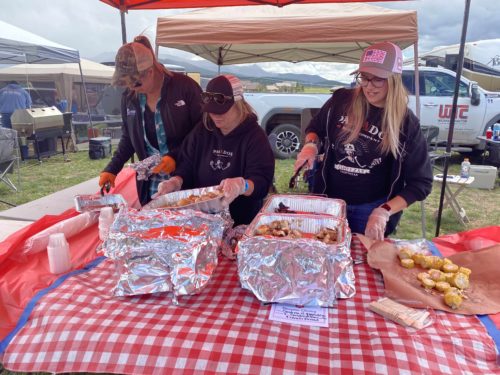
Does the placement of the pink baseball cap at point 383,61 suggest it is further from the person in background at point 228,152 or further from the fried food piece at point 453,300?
the fried food piece at point 453,300

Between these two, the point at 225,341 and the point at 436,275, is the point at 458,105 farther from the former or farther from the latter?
the point at 225,341

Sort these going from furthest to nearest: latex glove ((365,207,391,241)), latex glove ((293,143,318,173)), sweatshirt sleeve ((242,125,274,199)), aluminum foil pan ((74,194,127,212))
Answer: aluminum foil pan ((74,194,127,212)) → sweatshirt sleeve ((242,125,274,199)) → latex glove ((293,143,318,173)) → latex glove ((365,207,391,241))

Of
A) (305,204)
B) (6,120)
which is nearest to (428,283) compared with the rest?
(305,204)

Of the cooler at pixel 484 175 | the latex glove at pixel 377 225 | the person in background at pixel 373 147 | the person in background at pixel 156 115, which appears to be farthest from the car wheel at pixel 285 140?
the latex glove at pixel 377 225

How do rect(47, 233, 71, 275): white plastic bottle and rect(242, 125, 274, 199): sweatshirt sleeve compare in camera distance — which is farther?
rect(242, 125, 274, 199): sweatshirt sleeve

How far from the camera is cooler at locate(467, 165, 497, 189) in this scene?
619 centimetres

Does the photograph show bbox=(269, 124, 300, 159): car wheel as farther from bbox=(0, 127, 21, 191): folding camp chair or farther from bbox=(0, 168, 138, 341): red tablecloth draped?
bbox=(0, 168, 138, 341): red tablecloth draped

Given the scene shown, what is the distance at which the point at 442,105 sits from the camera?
7.36m

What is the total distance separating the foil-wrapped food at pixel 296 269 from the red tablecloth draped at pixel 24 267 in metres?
0.82

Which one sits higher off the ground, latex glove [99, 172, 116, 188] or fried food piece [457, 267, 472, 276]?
latex glove [99, 172, 116, 188]

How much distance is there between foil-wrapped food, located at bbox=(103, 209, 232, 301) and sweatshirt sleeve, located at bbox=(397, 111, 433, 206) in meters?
1.07

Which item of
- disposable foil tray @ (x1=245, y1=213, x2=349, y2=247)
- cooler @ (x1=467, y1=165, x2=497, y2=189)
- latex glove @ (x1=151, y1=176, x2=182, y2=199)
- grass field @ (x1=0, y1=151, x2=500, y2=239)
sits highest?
latex glove @ (x1=151, y1=176, x2=182, y2=199)

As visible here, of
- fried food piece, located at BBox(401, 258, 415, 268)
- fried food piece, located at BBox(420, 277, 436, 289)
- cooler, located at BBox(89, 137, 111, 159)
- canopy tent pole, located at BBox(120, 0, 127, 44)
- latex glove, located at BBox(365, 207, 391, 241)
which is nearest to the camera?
fried food piece, located at BBox(420, 277, 436, 289)

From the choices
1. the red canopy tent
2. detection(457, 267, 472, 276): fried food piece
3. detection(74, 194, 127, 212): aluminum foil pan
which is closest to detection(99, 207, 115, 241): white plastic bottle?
detection(74, 194, 127, 212): aluminum foil pan
